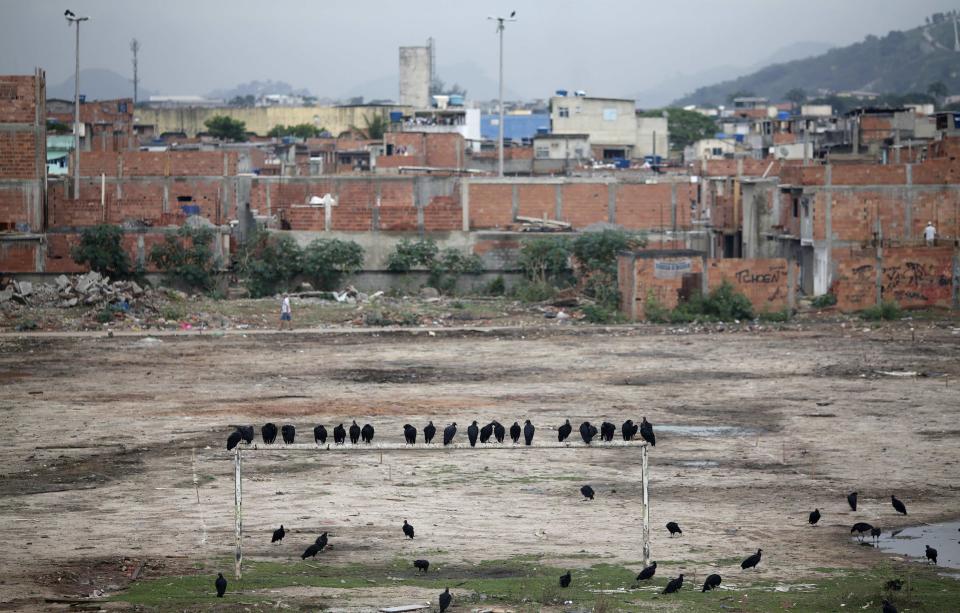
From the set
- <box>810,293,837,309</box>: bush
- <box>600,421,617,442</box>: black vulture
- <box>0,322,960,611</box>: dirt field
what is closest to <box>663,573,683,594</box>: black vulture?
<box>0,322,960,611</box>: dirt field

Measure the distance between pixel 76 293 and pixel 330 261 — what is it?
25.7 feet

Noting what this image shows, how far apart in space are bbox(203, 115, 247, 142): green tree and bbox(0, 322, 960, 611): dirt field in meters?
61.8

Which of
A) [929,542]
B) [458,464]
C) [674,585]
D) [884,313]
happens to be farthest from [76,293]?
[674,585]

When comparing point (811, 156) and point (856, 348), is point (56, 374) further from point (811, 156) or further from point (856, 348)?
point (811, 156)

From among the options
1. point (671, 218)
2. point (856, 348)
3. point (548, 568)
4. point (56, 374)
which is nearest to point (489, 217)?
Result: point (671, 218)

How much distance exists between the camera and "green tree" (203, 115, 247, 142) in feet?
303

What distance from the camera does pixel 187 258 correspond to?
41.8 m

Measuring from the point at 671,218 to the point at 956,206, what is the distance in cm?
1027

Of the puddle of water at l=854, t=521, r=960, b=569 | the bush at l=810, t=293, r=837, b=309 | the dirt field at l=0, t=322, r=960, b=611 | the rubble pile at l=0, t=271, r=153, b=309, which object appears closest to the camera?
the dirt field at l=0, t=322, r=960, b=611

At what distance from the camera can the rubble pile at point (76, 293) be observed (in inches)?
1473

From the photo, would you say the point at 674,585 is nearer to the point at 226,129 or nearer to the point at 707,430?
the point at 707,430

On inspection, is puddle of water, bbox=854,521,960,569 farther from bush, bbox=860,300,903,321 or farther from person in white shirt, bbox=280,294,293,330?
person in white shirt, bbox=280,294,293,330

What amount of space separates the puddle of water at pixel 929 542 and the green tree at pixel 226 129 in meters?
79.7

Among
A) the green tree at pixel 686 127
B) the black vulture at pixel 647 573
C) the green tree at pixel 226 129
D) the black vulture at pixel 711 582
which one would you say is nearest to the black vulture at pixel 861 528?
the black vulture at pixel 711 582
